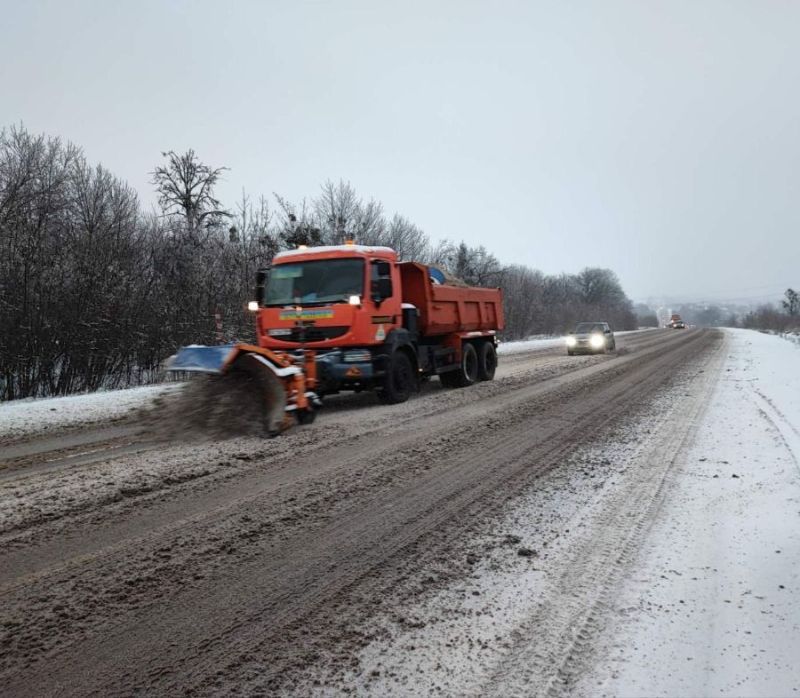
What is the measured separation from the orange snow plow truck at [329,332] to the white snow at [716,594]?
5066 mm

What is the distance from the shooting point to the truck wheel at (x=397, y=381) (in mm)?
9883

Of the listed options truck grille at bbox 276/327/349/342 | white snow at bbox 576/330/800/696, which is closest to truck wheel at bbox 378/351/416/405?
truck grille at bbox 276/327/349/342

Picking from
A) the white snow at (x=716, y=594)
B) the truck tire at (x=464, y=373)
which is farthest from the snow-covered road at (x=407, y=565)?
the truck tire at (x=464, y=373)

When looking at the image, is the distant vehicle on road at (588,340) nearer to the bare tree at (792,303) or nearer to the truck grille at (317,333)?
the truck grille at (317,333)

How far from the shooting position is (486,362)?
14.5 m

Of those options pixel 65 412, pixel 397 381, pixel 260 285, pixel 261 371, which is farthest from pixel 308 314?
pixel 65 412

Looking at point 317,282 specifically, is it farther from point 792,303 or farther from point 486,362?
point 792,303

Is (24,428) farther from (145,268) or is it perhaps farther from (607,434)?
(145,268)

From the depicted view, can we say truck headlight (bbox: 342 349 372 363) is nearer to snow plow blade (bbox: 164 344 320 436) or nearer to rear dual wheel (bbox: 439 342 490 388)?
snow plow blade (bbox: 164 344 320 436)

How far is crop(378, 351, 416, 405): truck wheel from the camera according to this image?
9883 millimetres

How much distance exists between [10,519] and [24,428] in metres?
5.31

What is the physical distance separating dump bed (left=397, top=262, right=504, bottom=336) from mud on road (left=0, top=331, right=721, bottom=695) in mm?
4073

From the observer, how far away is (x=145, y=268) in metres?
20.5

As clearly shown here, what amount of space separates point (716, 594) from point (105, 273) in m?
18.1
